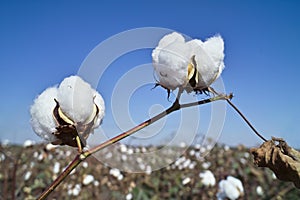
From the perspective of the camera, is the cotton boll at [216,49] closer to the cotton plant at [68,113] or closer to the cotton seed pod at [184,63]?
the cotton seed pod at [184,63]

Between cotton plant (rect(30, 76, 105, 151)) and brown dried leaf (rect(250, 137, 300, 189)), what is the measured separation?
0.25 meters

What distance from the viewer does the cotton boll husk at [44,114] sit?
53 cm

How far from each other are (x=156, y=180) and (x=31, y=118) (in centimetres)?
318

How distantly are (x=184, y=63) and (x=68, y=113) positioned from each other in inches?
6.4

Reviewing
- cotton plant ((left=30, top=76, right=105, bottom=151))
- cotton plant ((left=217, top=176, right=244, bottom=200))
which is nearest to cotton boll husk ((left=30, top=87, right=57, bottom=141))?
cotton plant ((left=30, top=76, right=105, bottom=151))

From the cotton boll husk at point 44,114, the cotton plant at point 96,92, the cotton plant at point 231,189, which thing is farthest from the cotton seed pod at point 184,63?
the cotton plant at point 231,189

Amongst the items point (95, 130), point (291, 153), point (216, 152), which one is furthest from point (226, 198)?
point (216, 152)

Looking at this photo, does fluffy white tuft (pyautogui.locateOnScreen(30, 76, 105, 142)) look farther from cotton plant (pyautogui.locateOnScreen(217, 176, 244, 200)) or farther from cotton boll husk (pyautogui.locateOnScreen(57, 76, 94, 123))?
cotton plant (pyautogui.locateOnScreen(217, 176, 244, 200))

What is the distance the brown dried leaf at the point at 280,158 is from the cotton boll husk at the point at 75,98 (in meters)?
0.26

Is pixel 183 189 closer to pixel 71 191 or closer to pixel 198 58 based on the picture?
pixel 71 191

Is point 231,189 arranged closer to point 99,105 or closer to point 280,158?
point 280,158

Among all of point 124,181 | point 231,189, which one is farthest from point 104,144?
point 124,181

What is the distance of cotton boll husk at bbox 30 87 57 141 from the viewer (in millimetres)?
525

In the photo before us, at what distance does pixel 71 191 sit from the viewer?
2.75 meters
